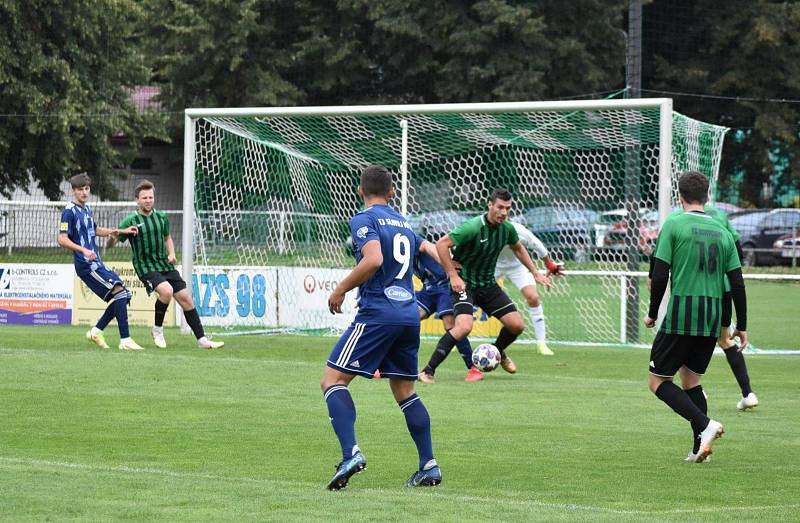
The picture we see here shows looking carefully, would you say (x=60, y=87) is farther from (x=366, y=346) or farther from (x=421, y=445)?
(x=421, y=445)

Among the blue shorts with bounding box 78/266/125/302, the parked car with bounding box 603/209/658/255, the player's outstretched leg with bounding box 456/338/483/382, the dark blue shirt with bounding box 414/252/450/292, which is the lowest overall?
the player's outstretched leg with bounding box 456/338/483/382

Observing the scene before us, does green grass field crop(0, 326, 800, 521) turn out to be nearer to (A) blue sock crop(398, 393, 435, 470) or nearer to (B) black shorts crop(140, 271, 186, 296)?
(A) blue sock crop(398, 393, 435, 470)

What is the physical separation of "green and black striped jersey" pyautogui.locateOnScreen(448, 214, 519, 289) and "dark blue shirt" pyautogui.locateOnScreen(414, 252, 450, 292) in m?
0.26

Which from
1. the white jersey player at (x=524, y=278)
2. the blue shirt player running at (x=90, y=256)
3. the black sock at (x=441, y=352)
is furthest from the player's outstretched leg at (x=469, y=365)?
the blue shirt player running at (x=90, y=256)

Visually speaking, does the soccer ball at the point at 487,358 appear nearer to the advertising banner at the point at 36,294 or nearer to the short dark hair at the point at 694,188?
the short dark hair at the point at 694,188

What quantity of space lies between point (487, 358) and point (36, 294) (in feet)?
32.2

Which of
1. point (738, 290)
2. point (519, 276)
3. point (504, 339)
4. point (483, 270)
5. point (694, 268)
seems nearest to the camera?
point (694, 268)

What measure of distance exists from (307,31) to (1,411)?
3554 centimetres

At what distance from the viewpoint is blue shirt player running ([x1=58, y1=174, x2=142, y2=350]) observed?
15766mm

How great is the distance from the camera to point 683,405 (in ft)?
28.1

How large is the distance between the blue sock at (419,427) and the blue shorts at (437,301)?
19.7ft

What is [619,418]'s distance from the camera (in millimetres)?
10758

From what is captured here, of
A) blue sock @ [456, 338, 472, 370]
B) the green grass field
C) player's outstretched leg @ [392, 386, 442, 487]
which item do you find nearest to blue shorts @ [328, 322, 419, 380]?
player's outstretched leg @ [392, 386, 442, 487]

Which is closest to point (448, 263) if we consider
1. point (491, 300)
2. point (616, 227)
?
point (491, 300)
